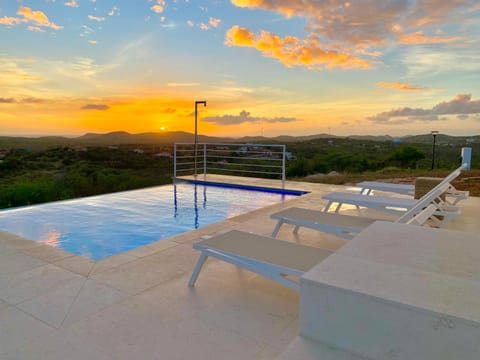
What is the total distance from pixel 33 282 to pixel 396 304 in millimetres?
2385

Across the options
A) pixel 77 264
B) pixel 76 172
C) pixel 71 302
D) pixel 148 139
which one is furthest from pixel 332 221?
pixel 148 139

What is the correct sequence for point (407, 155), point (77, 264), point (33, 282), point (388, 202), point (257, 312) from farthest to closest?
point (407, 155), point (388, 202), point (77, 264), point (33, 282), point (257, 312)

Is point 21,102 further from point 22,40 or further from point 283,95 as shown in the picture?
point 283,95

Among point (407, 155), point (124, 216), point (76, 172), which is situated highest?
point (407, 155)

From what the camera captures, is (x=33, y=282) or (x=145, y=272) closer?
(x=33, y=282)

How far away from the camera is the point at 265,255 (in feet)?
6.53

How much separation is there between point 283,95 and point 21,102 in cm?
686

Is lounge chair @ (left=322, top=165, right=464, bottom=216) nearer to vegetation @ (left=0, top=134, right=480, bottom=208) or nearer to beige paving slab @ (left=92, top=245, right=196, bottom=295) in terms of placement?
beige paving slab @ (left=92, top=245, right=196, bottom=295)

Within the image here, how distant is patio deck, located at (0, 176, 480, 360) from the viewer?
1.58 m

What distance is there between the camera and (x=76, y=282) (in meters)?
2.29

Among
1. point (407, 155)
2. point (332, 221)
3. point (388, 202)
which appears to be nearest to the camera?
point (332, 221)

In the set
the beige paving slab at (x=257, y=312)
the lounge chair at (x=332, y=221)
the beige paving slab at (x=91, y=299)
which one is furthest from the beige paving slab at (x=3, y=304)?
the lounge chair at (x=332, y=221)

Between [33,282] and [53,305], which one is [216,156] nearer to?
[33,282]

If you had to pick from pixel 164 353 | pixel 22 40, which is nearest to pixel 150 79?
pixel 22 40
